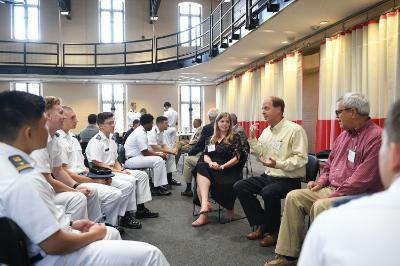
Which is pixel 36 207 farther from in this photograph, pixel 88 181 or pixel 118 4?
pixel 118 4

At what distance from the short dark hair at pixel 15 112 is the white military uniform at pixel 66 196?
1.11 m

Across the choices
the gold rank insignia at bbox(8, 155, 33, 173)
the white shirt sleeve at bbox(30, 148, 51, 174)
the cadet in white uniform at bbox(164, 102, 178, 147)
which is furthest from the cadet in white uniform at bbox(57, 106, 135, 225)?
the cadet in white uniform at bbox(164, 102, 178, 147)

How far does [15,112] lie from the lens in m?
1.44

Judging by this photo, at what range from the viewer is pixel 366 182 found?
8.11 feet

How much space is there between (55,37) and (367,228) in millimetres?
15150

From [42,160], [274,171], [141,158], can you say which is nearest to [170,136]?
[141,158]

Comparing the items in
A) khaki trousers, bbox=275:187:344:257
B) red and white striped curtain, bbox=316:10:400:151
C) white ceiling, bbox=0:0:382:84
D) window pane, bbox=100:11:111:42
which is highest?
window pane, bbox=100:11:111:42

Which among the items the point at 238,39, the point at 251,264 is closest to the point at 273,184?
the point at 251,264

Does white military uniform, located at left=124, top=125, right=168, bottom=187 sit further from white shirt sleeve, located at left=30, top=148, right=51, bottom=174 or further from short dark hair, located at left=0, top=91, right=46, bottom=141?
short dark hair, located at left=0, top=91, right=46, bottom=141

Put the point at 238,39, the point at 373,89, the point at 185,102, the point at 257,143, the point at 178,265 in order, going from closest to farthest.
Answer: the point at 178,265 → the point at 257,143 → the point at 373,89 → the point at 238,39 → the point at 185,102

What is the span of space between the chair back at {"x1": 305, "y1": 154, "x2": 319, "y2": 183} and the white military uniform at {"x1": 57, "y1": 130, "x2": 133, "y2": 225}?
190 cm

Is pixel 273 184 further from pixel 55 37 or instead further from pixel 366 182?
pixel 55 37

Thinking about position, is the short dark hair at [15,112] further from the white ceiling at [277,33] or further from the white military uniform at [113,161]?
the white ceiling at [277,33]

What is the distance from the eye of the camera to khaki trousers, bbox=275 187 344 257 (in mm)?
2664
